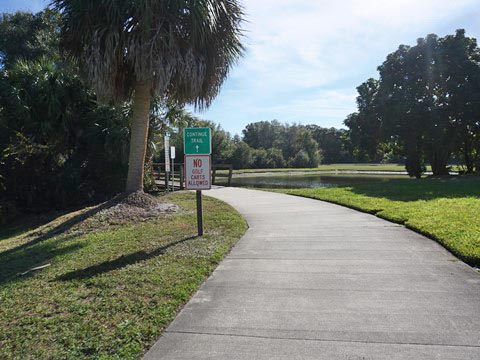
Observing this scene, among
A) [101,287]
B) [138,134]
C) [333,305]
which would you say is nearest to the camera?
→ [333,305]

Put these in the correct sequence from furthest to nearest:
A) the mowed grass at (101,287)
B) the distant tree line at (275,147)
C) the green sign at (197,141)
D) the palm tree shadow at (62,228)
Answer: the distant tree line at (275,147), the palm tree shadow at (62,228), the green sign at (197,141), the mowed grass at (101,287)

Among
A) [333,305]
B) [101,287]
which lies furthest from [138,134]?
[333,305]

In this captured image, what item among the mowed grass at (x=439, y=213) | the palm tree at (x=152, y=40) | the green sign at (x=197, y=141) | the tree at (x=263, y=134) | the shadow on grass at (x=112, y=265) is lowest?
the shadow on grass at (x=112, y=265)

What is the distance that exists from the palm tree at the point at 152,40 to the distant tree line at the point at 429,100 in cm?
1380

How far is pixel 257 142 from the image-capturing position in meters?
70.2

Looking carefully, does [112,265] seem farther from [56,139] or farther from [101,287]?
[56,139]

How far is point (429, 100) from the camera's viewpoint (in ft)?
63.9

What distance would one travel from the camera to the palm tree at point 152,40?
7578 millimetres

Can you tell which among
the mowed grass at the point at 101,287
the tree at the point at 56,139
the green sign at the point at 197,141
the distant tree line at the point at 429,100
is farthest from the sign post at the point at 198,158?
the distant tree line at the point at 429,100

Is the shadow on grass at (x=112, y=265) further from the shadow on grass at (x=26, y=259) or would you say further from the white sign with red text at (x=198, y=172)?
the white sign with red text at (x=198, y=172)

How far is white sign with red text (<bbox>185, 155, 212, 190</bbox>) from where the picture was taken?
20.4 feet

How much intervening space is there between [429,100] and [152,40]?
1722 cm

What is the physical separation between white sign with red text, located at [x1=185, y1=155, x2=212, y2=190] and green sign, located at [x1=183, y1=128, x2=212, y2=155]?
89 mm

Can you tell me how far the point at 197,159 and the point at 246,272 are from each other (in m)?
2.59
